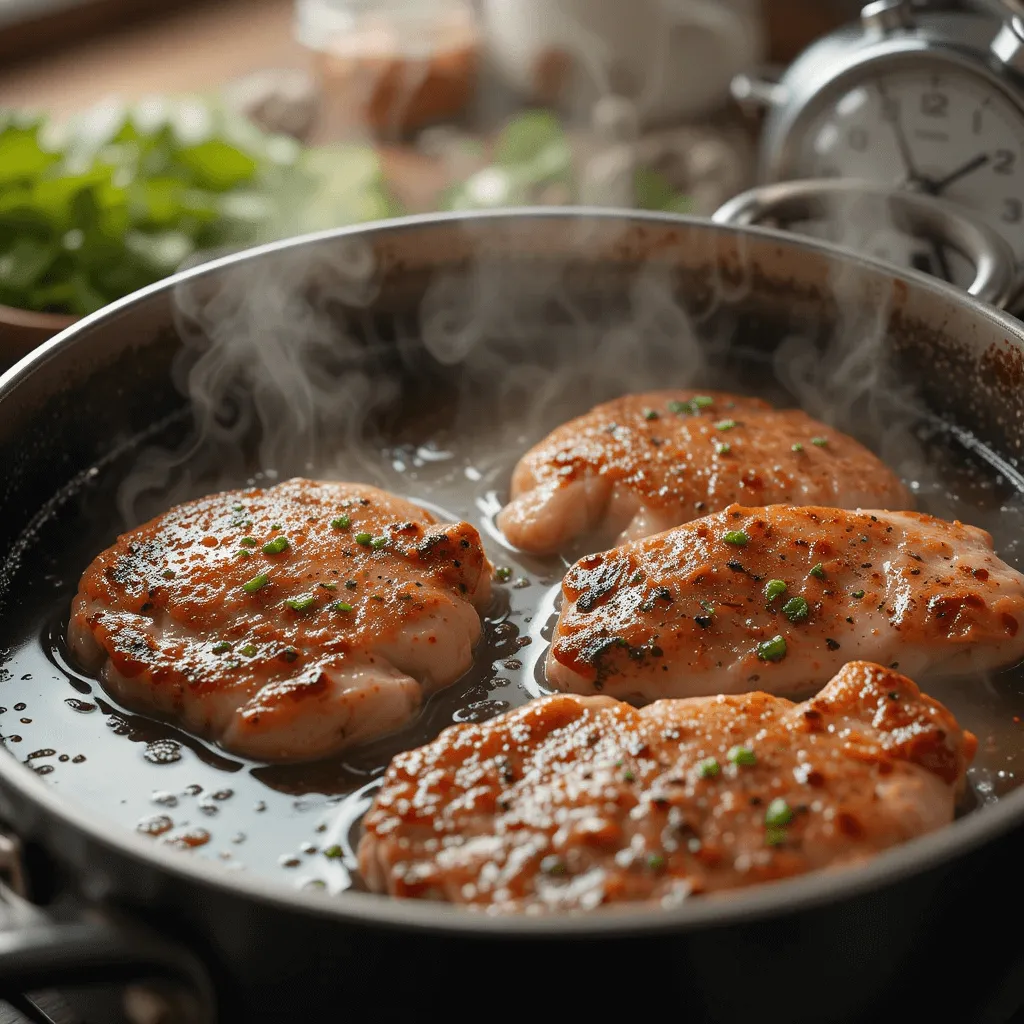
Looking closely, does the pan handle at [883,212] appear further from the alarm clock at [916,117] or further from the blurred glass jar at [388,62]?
the blurred glass jar at [388,62]

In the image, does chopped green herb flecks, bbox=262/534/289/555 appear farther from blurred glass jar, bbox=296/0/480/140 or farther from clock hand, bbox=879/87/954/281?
blurred glass jar, bbox=296/0/480/140

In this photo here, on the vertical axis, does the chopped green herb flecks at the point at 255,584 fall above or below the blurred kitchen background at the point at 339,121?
below

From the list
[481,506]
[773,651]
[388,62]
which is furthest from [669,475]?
[388,62]

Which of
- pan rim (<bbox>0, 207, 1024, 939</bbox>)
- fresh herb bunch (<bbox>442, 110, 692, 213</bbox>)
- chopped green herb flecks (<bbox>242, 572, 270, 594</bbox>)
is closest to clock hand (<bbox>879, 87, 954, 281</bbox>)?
fresh herb bunch (<bbox>442, 110, 692, 213</bbox>)

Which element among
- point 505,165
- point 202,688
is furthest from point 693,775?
point 505,165

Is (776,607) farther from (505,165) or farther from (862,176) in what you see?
(505,165)

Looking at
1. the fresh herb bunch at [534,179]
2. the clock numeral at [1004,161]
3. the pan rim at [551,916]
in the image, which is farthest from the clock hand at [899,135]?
the pan rim at [551,916]
